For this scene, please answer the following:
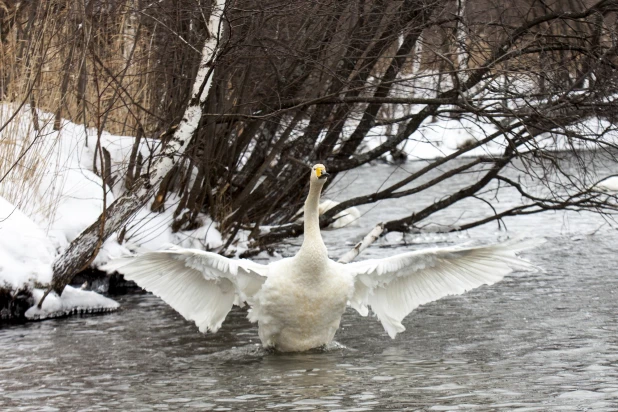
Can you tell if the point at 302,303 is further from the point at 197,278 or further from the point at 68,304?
the point at 68,304

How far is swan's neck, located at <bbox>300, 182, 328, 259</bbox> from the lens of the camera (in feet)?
25.3

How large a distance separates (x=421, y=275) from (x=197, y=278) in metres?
1.92

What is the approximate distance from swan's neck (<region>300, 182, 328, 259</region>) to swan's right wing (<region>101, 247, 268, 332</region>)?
45cm

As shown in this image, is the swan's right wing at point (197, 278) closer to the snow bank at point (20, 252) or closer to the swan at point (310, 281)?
the swan at point (310, 281)

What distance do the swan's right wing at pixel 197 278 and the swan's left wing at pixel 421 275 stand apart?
89 centimetres

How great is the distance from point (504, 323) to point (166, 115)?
191 inches

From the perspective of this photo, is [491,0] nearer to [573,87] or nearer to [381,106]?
[573,87]

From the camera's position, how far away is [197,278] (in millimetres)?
8242

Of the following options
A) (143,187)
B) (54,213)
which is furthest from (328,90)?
(54,213)

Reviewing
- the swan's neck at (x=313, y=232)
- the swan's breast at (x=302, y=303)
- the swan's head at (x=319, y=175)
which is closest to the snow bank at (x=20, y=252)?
the swan's breast at (x=302, y=303)

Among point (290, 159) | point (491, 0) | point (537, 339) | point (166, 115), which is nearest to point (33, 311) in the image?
point (166, 115)

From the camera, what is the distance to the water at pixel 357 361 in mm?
6039

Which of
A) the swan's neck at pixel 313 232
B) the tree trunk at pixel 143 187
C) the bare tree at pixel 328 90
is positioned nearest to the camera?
the swan's neck at pixel 313 232

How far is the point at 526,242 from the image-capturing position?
746cm
